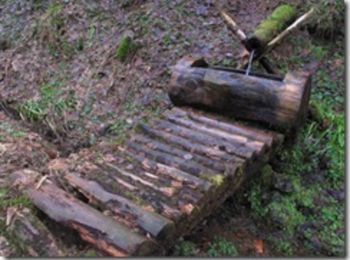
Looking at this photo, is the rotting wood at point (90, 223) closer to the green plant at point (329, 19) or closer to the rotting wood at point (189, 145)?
the rotting wood at point (189, 145)

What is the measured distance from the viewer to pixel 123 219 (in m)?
3.57

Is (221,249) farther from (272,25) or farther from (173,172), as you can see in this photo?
(272,25)

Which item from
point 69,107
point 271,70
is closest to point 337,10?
point 271,70

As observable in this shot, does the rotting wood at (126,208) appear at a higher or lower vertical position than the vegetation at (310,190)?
higher

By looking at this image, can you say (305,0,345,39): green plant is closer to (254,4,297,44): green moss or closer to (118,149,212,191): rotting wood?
(254,4,297,44): green moss

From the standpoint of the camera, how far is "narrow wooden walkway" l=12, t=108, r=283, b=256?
347 centimetres

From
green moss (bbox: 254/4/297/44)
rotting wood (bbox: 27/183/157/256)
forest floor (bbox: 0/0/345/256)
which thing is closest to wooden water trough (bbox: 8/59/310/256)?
rotting wood (bbox: 27/183/157/256)

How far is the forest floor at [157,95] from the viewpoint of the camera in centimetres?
436

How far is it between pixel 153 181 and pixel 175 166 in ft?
1.05

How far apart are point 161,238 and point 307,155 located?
2288mm

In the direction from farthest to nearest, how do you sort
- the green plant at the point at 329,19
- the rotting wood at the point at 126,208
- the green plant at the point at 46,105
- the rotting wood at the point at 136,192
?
the green plant at the point at 46,105
the green plant at the point at 329,19
the rotting wood at the point at 136,192
the rotting wood at the point at 126,208

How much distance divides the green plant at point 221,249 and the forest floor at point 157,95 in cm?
1

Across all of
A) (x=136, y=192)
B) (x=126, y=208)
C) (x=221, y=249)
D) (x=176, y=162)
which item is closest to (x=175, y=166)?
(x=176, y=162)

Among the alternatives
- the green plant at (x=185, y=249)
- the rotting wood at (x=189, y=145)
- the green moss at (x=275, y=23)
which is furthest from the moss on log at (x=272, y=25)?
the green plant at (x=185, y=249)
